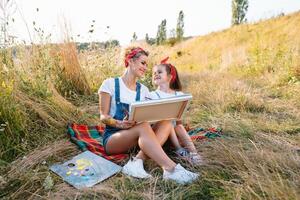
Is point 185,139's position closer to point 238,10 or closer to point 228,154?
point 228,154

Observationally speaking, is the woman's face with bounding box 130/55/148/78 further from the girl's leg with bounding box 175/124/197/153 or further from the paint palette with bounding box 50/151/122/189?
the paint palette with bounding box 50/151/122/189

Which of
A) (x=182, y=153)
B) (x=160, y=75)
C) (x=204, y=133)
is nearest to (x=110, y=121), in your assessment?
(x=182, y=153)

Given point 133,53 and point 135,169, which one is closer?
point 135,169

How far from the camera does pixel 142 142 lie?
2.69 metres

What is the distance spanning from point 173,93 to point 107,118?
0.85 meters

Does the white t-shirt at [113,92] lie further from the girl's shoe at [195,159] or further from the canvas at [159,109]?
the girl's shoe at [195,159]

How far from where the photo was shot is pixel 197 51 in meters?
19.3

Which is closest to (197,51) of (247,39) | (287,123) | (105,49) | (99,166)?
(247,39)

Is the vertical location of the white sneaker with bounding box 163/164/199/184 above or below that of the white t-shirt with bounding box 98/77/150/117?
below

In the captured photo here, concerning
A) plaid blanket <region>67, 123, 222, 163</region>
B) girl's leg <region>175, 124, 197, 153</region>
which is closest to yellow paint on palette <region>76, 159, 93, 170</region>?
plaid blanket <region>67, 123, 222, 163</region>

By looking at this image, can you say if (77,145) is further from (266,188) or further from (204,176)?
(266,188)

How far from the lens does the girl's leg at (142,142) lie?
2.61 meters

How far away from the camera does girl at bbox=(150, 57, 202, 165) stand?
295cm

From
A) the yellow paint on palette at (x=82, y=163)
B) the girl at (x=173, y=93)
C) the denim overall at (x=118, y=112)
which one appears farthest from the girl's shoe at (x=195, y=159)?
the yellow paint on palette at (x=82, y=163)
